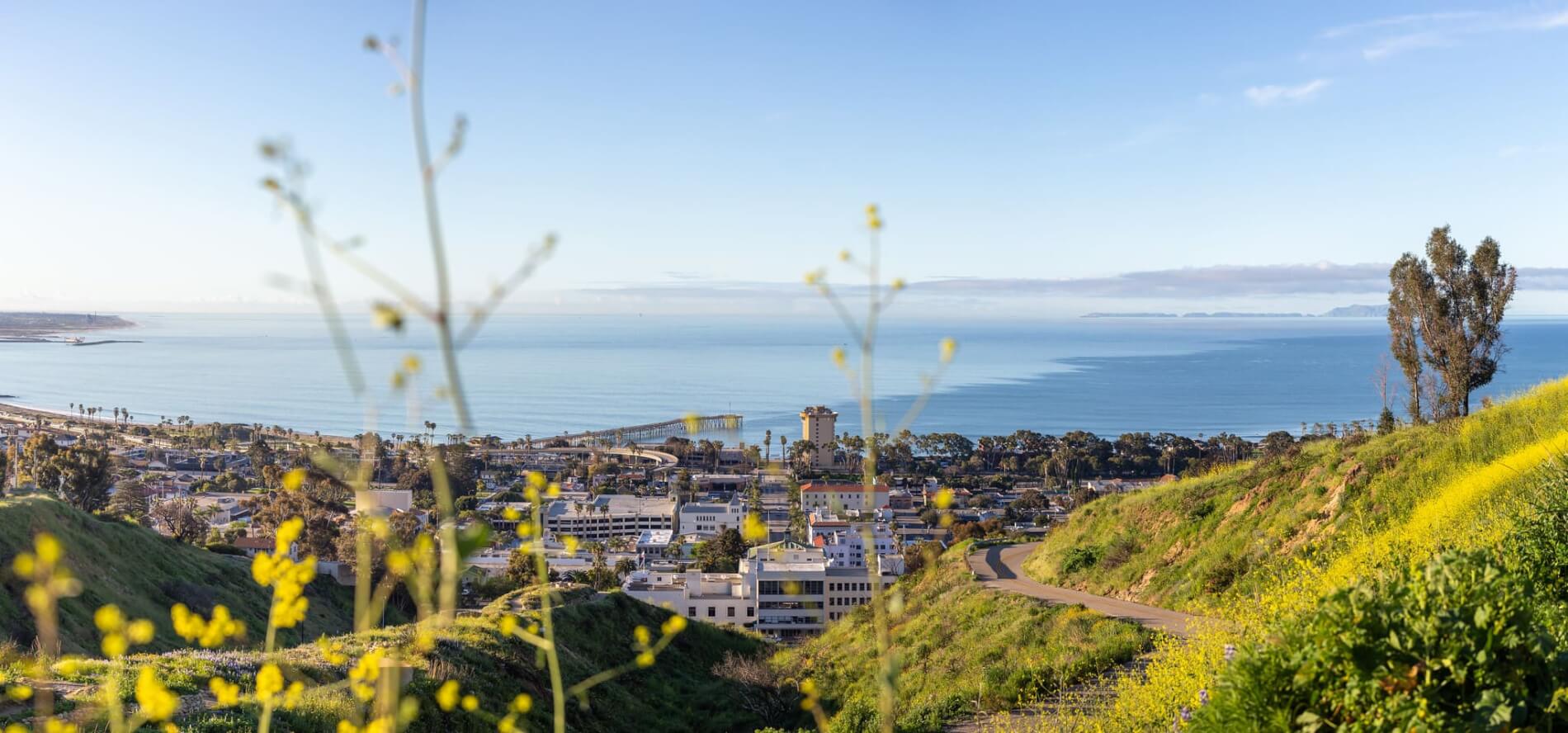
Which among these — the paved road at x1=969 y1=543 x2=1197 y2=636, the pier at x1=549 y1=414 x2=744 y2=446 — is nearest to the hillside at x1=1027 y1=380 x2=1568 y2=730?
→ the paved road at x1=969 y1=543 x2=1197 y2=636

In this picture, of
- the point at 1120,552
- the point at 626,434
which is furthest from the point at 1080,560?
the point at 626,434

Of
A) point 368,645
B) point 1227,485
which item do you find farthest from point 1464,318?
point 368,645

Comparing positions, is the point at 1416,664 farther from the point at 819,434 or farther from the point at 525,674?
the point at 819,434

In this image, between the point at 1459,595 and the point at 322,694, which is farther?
the point at 322,694

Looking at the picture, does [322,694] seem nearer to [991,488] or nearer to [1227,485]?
[1227,485]

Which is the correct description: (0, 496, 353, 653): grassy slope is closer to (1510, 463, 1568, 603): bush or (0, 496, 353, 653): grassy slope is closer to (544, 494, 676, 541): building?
(1510, 463, 1568, 603): bush

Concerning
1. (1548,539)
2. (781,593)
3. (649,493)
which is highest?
(1548,539)
